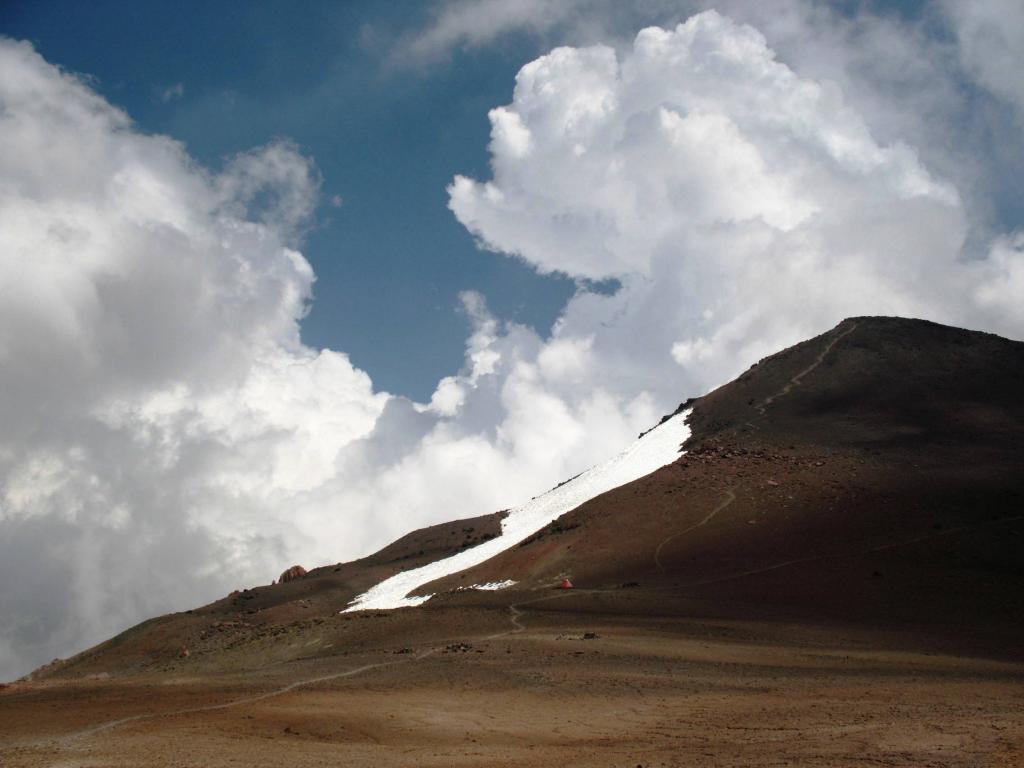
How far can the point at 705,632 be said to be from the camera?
2928 cm

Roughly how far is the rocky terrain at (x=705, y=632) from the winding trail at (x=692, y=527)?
12.0 inches

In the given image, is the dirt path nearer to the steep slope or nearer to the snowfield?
the steep slope

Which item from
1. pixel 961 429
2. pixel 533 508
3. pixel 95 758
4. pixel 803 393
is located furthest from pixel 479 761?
pixel 533 508

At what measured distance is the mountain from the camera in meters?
33.2

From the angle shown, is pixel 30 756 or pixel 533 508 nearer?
pixel 30 756

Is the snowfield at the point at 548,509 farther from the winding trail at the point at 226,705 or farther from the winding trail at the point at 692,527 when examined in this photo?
the winding trail at the point at 226,705

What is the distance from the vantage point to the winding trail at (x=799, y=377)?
61.7 meters

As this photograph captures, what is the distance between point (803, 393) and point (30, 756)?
2159 inches

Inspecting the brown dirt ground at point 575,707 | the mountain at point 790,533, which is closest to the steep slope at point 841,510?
the mountain at point 790,533

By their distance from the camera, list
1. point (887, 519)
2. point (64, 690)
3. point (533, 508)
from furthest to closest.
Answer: point (533, 508)
point (887, 519)
point (64, 690)

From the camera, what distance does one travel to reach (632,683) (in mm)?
22125

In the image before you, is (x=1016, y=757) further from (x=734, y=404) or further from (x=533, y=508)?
(x=533, y=508)

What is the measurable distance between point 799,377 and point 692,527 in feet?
87.2

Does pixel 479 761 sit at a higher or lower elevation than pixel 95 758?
lower
